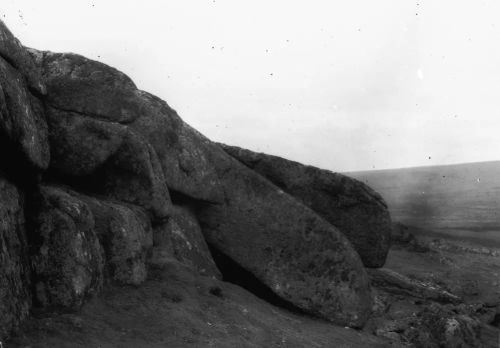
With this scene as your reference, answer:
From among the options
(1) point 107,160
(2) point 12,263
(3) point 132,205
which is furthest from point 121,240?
(2) point 12,263

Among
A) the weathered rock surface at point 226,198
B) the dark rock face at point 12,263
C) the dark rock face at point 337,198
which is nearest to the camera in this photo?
the dark rock face at point 12,263

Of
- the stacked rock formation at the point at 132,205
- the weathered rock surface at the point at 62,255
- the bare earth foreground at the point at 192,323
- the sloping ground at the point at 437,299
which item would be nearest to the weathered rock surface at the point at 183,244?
the stacked rock formation at the point at 132,205

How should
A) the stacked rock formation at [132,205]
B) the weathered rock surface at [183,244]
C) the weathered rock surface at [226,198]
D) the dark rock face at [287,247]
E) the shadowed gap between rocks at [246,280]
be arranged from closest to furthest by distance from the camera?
the stacked rock formation at [132,205] < the weathered rock surface at [183,244] < the weathered rock surface at [226,198] < the shadowed gap between rocks at [246,280] < the dark rock face at [287,247]

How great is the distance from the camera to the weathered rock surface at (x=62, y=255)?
13.8 meters

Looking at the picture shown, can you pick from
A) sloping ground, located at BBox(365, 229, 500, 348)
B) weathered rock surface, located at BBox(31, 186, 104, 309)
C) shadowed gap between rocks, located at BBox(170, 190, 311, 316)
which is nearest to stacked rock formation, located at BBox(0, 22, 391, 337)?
weathered rock surface, located at BBox(31, 186, 104, 309)

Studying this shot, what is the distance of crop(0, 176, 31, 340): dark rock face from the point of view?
38.4ft

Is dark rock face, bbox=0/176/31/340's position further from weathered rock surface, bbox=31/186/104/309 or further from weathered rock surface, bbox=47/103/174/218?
weathered rock surface, bbox=47/103/174/218

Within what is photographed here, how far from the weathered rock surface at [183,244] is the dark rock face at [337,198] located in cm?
673

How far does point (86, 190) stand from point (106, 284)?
15.7 ft

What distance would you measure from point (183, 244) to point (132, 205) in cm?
360

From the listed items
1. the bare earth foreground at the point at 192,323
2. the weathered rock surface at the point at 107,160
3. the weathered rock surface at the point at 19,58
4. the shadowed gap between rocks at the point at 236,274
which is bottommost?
the bare earth foreground at the point at 192,323

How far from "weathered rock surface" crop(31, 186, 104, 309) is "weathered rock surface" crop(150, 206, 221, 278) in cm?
496

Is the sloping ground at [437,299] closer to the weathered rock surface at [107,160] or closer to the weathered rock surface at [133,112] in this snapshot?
the weathered rock surface at [133,112]

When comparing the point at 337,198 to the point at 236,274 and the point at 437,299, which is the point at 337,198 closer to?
the point at 236,274
